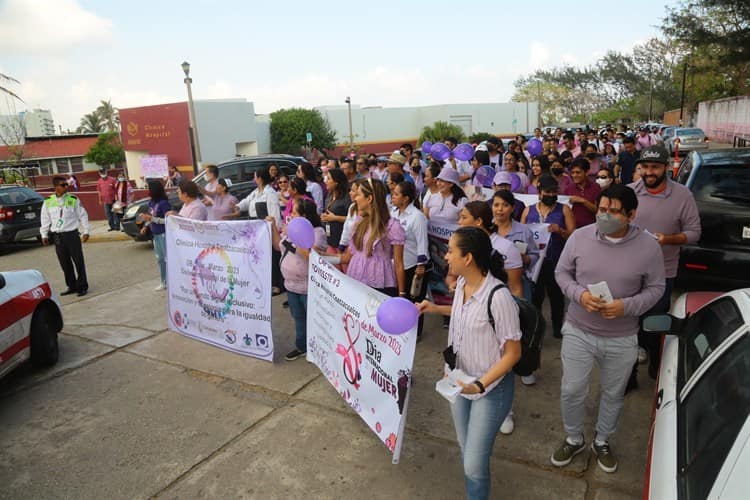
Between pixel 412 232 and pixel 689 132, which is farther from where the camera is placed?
pixel 689 132

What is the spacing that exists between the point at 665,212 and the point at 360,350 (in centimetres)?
265

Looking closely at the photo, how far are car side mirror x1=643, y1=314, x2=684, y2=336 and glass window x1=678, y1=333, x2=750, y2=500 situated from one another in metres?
0.65

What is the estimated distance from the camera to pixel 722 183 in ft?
17.9

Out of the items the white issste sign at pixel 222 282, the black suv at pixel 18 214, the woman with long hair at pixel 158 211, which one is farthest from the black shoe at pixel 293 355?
the black suv at pixel 18 214

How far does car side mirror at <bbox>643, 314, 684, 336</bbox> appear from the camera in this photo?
9.80 ft

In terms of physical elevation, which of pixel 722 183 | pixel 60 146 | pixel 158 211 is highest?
pixel 60 146

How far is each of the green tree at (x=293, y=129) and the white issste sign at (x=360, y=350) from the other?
39604mm

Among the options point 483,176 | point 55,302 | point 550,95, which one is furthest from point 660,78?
point 55,302

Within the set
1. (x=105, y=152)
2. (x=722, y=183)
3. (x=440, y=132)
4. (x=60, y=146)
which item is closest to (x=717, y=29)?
(x=440, y=132)

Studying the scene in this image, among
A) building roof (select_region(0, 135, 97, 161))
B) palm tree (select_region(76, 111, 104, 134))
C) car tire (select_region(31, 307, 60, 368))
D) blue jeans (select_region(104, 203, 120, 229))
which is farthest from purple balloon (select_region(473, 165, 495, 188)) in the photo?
palm tree (select_region(76, 111, 104, 134))

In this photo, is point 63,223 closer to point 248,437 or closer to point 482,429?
point 248,437

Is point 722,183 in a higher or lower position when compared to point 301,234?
higher

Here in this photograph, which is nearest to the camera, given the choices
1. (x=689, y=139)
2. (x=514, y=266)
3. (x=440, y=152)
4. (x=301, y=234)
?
(x=514, y=266)

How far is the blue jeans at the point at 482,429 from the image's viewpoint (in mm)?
2670
